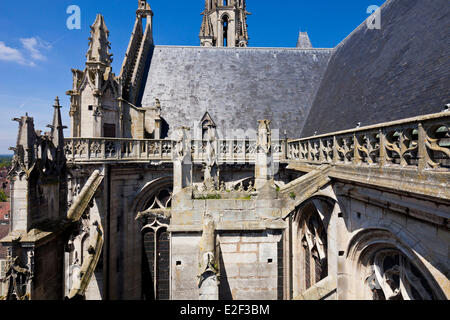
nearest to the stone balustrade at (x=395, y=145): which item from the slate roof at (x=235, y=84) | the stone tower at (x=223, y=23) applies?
the slate roof at (x=235, y=84)

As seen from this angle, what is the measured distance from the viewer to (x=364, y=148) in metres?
4.98

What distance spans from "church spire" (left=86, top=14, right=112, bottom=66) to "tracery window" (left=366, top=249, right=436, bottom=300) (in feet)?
41.8

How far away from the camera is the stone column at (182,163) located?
6.25 m

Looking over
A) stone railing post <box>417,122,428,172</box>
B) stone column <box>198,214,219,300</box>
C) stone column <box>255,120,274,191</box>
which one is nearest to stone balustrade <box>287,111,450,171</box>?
stone railing post <box>417,122,428,172</box>

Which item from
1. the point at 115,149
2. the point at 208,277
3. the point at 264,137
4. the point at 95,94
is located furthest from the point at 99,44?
the point at 208,277

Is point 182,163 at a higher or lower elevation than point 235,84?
lower

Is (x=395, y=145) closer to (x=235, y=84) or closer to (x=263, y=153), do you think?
(x=263, y=153)

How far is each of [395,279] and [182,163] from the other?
5.60 meters

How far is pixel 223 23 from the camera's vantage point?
86.2 ft

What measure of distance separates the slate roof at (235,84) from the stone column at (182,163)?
18.7 feet

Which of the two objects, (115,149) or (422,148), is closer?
(422,148)

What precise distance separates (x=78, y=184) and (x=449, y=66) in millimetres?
11200
